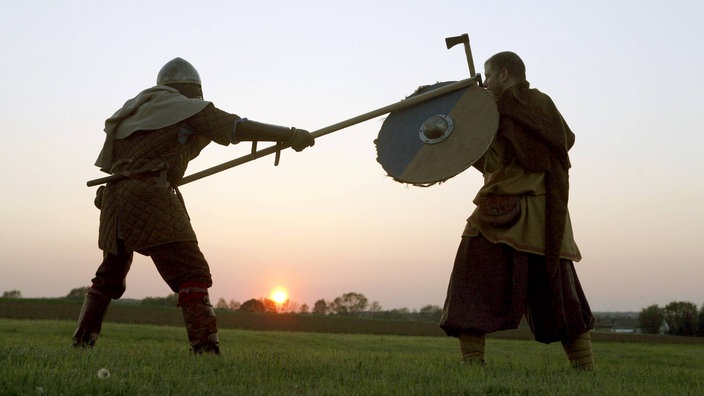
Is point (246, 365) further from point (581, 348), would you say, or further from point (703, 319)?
point (703, 319)

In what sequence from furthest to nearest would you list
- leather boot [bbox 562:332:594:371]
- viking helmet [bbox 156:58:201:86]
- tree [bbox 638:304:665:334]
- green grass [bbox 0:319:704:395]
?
1. tree [bbox 638:304:665:334]
2. viking helmet [bbox 156:58:201:86]
3. leather boot [bbox 562:332:594:371]
4. green grass [bbox 0:319:704:395]

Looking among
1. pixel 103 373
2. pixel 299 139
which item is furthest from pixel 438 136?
pixel 103 373

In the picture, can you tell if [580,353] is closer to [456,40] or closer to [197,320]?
[456,40]

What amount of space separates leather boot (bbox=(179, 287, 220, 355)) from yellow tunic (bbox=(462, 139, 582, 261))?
1.67 m

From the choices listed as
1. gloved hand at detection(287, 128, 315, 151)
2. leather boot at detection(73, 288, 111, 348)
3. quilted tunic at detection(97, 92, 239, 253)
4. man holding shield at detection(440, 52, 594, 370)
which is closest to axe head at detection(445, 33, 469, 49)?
man holding shield at detection(440, 52, 594, 370)

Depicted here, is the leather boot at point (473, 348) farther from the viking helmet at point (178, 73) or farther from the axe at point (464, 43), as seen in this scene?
the viking helmet at point (178, 73)

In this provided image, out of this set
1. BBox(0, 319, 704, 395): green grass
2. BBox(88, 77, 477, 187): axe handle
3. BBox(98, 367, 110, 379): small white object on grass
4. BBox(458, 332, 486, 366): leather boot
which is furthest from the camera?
BBox(88, 77, 477, 187): axe handle

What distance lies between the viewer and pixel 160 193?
4547 mm

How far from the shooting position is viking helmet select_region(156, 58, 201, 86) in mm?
4984

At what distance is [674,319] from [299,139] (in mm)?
35766

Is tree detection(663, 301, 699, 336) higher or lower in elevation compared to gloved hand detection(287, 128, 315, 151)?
higher

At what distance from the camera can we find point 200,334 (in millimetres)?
4410

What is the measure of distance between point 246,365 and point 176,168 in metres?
1.47

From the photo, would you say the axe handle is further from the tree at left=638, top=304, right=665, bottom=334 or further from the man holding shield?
the tree at left=638, top=304, right=665, bottom=334
